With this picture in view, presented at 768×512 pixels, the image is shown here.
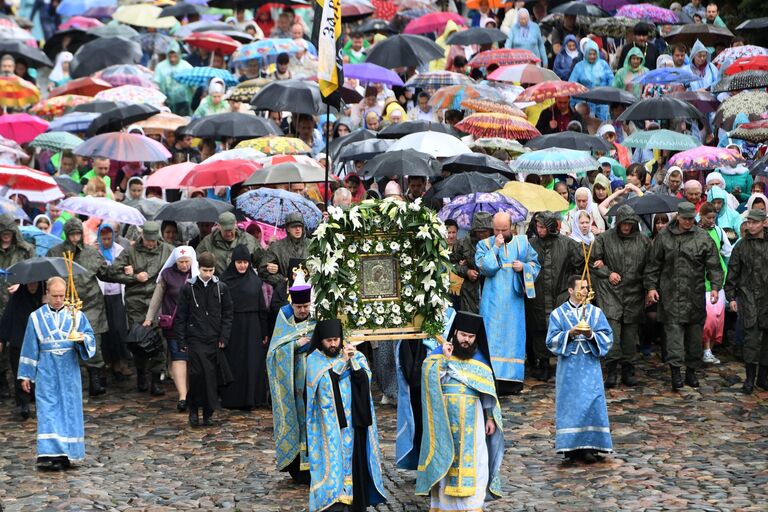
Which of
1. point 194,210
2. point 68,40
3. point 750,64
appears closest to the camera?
point 194,210

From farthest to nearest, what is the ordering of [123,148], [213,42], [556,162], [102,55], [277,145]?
[213,42], [102,55], [277,145], [123,148], [556,162]

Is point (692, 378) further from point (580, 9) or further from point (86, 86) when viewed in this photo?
point (86, 86)

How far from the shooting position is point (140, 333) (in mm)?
17750

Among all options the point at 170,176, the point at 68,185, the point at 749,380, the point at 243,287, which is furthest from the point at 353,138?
the point at 749,380

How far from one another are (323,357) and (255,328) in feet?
14.8

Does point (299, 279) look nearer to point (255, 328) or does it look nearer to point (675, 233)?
point (255, 328)

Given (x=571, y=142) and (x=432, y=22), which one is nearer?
(x=571, y=142)

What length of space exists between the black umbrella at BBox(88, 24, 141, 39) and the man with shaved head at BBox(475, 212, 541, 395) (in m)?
14.2

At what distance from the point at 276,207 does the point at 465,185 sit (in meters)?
2.13

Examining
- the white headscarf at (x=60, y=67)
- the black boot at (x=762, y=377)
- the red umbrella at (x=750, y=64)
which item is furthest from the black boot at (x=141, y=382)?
the white headscarf at (x=60, y=67)

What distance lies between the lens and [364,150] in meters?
20.6

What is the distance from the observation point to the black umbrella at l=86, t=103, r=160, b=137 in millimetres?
22953

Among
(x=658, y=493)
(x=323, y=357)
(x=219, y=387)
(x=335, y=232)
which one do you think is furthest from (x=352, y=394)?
(x=219, y=387)

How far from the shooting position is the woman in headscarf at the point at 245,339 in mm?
17375
